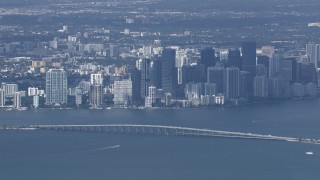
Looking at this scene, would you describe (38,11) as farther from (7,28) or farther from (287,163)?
(287,163)

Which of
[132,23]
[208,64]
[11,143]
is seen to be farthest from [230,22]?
[11,143]

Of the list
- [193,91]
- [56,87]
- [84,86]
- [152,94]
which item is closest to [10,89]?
[56,87]

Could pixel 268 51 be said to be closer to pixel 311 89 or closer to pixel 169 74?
pixel 311 89

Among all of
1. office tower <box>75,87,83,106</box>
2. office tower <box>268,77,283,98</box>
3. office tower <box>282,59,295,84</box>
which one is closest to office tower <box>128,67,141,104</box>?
office tower <box>75,87,83,106</box>

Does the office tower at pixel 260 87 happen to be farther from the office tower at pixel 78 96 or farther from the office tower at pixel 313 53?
the office tower at pixel 78 96

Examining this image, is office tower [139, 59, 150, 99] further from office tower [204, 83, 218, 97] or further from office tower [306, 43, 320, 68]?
office tower [306, 43, 320, 68]

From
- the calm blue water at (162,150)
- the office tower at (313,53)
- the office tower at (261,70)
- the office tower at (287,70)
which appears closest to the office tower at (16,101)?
the calm blue water at (162,150)
